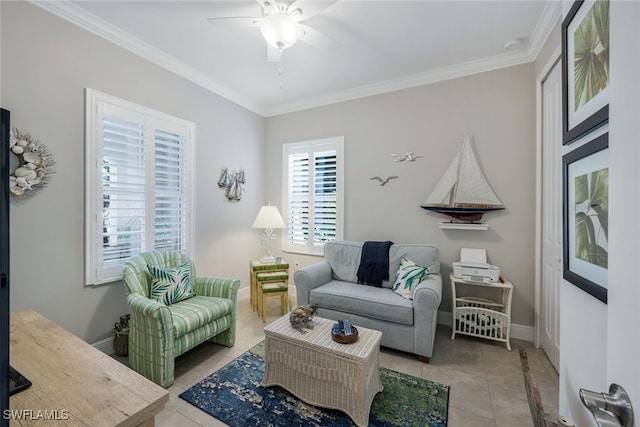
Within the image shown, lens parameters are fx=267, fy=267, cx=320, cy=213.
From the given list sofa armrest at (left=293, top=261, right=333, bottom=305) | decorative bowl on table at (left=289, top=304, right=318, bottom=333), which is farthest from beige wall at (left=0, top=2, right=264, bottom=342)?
decorative bowl on table at (left=289, top=304, right=318, bottom=333)

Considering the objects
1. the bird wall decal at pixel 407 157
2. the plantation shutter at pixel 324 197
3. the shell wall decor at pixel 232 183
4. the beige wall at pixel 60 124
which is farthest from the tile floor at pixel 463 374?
the bird wall decal at pixel 407 157

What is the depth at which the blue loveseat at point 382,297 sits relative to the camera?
231 centimetres

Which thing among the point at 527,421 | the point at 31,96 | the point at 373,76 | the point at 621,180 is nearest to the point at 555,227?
the point at 527,421

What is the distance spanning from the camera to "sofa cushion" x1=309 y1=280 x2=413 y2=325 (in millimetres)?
2387

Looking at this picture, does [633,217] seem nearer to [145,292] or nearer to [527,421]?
[527,421]

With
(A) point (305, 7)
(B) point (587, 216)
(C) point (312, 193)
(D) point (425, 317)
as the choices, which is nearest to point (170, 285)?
(C) point (312, 193)

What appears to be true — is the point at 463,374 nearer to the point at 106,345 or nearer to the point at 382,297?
the point at 382,297

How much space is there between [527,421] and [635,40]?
2.16 meters

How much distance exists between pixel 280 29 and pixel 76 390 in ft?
7.61

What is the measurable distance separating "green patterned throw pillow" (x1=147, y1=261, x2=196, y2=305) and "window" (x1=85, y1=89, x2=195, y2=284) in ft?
1.38

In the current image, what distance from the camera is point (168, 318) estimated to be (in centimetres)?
194

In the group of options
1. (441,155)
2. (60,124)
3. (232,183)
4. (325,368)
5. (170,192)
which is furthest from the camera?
(232,183)

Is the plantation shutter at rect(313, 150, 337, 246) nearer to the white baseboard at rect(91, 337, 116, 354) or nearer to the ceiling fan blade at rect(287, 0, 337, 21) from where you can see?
the ceiling fan blade at rect(287, 0, 337, 21)

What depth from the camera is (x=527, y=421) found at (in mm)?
1685
